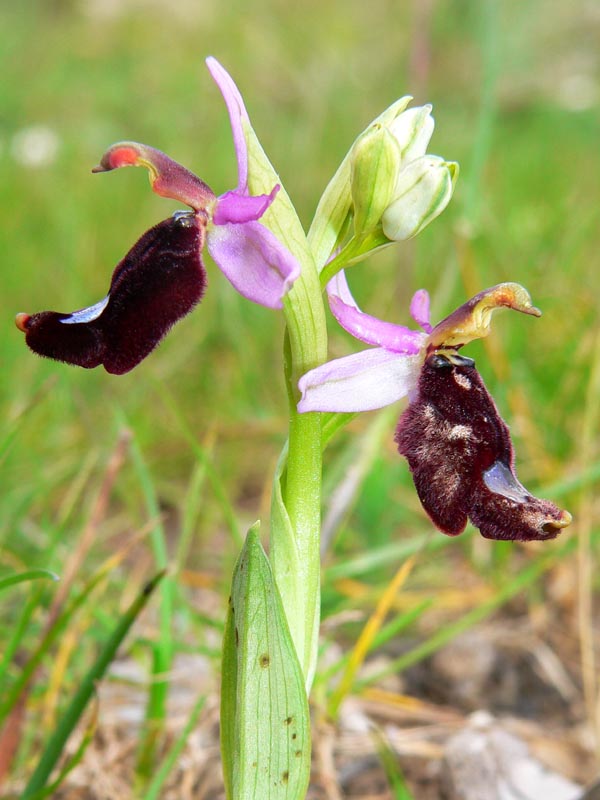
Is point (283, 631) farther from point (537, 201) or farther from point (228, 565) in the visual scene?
point (537, 201)

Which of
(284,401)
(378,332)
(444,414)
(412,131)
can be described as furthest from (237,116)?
(284,401)

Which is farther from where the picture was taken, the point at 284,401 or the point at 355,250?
the point at 284,401

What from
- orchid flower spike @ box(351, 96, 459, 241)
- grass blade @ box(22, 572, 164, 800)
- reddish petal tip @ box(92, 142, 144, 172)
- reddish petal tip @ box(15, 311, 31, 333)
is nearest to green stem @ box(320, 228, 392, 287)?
orchid flower spike @ box(351, 96, 459, 241)

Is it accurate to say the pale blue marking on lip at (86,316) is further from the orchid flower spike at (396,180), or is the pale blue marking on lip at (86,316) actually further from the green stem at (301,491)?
the orchid flower spike at (396,180)

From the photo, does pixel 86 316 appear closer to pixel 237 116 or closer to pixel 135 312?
pixel 135 312

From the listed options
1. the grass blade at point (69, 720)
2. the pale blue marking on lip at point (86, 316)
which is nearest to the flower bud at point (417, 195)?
the pale blue marking on lip at point (86, 316)

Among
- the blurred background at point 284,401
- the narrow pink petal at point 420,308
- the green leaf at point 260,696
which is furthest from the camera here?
the blurred background at point 284,401

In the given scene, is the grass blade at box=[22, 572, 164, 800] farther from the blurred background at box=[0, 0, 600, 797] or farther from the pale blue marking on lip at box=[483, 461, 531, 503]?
the pale blue marking on lip at box=[483, 461, 531, 503]
